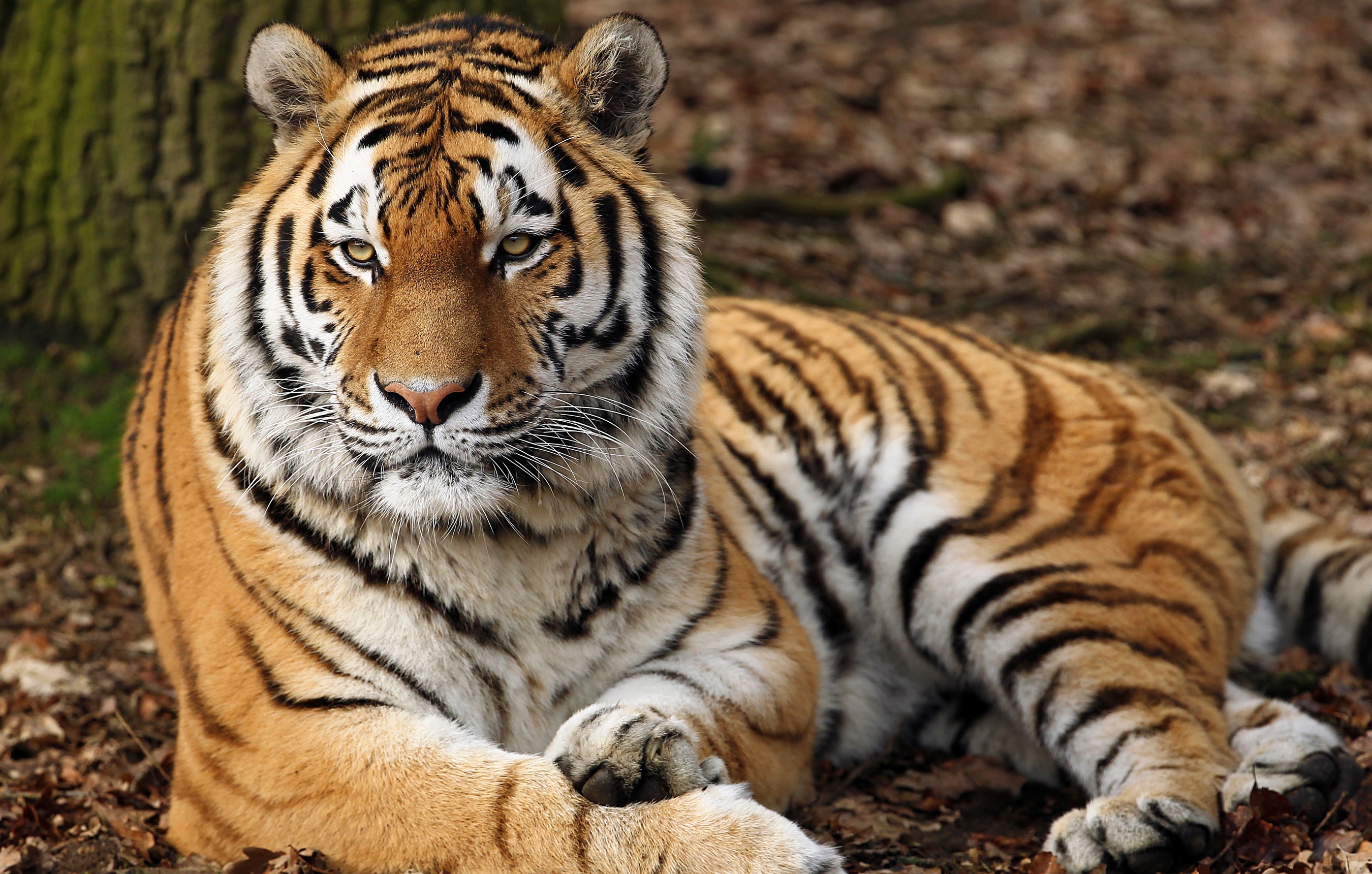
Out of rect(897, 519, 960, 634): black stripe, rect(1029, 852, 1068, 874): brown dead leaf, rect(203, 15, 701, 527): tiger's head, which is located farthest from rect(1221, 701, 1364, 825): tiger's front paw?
rect(203, 15, 701, 527): tiger's head

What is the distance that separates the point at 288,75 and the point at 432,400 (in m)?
0.83

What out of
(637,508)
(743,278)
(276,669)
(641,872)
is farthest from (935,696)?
(743,278)

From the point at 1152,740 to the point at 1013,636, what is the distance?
46 centimetres

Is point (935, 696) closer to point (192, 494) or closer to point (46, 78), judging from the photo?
point (192, 494)

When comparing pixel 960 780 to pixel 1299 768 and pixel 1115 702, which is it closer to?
pixel 1115 702

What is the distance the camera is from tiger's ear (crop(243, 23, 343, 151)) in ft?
8.74

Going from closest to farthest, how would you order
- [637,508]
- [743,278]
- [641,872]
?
[641,872]
[637,508]
[743,278]

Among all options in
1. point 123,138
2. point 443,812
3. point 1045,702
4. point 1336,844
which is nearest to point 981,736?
point 1045,702

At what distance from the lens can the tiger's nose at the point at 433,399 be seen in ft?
7.79

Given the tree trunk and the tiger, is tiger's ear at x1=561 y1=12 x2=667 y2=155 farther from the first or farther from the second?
the tree trunk

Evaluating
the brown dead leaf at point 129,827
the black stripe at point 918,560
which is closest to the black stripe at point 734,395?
the black stripe at point 918,560

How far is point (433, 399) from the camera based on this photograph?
93.5 inches

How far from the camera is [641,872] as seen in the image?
235cm

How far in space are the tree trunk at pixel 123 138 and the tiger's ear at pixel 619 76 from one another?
181 cm
